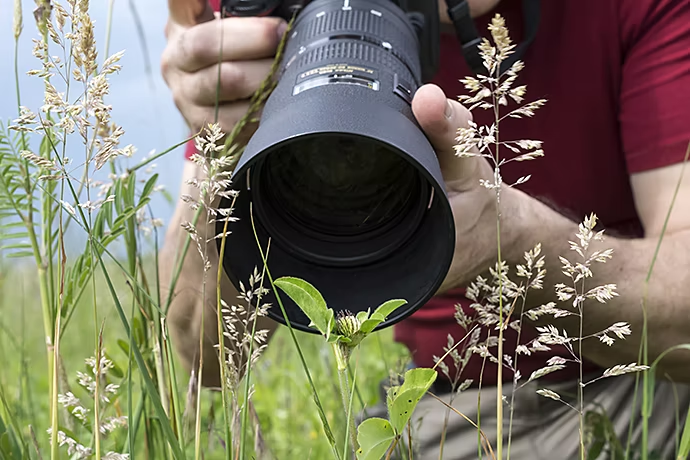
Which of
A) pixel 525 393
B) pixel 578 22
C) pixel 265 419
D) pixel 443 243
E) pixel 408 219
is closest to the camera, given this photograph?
pixel 443 243

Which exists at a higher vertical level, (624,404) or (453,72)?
(453,72)

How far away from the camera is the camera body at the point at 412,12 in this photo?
3.68 ft

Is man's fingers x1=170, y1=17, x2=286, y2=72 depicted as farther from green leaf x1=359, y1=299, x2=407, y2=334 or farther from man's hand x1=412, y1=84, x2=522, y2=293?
green leaf x1=359, y1=299, x2=407, y2=334

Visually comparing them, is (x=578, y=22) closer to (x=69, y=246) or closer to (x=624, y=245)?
(x=624, y=245)

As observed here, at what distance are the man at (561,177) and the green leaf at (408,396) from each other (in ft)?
1.11

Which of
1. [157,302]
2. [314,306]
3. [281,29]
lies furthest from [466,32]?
[314,306]

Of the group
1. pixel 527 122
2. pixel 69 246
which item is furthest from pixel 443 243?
pixel 527 122

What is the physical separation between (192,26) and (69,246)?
0.41 meters

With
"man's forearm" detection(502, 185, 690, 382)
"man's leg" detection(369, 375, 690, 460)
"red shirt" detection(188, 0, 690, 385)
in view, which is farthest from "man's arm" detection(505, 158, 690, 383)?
"man's leg" detection(369, 375, 690, 460)

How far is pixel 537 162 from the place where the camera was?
156 centimetres

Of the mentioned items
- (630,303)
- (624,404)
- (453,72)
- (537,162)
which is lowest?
(624,404)

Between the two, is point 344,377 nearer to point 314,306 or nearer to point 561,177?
point 314,306

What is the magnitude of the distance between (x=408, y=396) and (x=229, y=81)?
67 cm

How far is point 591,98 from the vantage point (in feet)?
5.02
